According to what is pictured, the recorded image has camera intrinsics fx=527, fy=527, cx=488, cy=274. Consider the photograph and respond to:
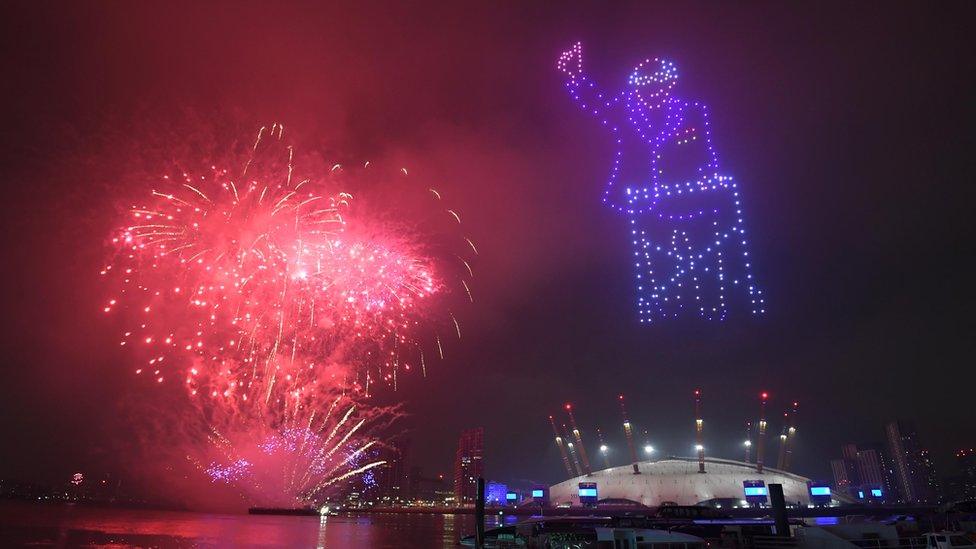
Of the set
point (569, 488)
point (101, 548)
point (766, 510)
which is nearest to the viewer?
point (101, 548)

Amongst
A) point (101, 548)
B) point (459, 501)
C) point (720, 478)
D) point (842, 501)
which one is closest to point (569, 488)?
point (720, 478)

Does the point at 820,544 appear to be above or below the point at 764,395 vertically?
below

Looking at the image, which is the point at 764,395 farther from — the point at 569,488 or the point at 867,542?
the point at 867,542

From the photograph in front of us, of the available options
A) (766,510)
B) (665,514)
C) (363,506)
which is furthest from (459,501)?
(665,514)

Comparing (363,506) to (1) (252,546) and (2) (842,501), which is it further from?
Answer: (1) (252,546)

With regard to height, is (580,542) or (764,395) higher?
(764,395)

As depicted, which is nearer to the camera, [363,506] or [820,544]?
[820,544]

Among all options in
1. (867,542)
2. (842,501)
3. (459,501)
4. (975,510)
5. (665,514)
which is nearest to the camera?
(867,542)

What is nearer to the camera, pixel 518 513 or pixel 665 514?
pixel 665 514

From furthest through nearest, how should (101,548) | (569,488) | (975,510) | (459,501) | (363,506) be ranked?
(459,501) → (363,506) → (569,488) → (975,510) → (101,548)
